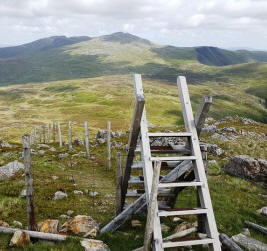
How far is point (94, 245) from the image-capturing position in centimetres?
901

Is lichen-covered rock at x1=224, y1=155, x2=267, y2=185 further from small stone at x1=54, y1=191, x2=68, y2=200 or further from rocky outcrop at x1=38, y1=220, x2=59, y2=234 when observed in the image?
rocky outcrop at x1=38, y1=220, x2=59, y2=234

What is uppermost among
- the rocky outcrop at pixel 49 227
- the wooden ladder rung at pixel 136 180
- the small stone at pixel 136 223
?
the wooden ladder rung at pixel 136 180

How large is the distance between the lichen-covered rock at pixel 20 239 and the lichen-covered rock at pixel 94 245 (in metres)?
1.61

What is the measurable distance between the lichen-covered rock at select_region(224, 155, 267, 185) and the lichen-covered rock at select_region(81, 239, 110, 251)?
15.9 m

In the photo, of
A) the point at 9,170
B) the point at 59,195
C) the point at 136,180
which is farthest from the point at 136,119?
the point at 9,170

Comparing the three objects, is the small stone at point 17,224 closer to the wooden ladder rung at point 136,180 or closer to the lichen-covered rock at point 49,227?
the lichen-covered rock at point 49,227

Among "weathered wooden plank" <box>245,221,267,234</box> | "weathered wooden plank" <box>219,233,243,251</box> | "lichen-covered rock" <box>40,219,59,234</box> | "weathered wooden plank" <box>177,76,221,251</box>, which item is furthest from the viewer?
"weathered wooden plank" <box>245,221,267,234</box>

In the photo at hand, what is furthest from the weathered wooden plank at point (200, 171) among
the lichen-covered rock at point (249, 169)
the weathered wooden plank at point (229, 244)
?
the lichen-covered rock at point (249, 169)

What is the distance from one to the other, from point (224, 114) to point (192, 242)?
189 metres

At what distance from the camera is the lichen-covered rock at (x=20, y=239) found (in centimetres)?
889

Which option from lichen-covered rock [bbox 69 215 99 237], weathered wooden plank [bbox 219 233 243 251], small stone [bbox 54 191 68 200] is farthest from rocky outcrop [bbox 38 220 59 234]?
small stone [bbox 54 191 68 200]

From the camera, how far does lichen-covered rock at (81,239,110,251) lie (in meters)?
8.85

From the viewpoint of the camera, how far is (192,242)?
7871 millimetres

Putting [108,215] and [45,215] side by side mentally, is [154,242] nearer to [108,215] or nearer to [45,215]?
[108,215]
